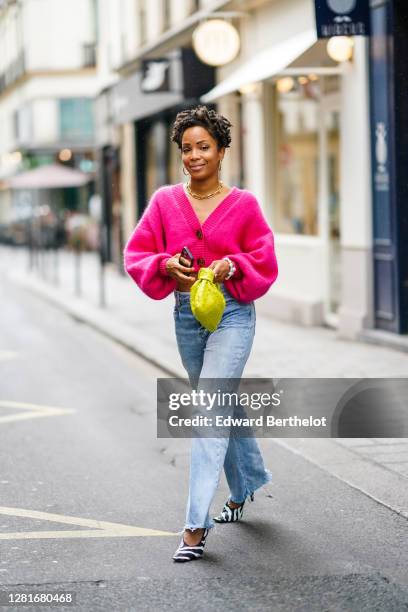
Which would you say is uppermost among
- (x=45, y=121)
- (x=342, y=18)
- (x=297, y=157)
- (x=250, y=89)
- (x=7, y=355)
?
(x=45, y=121)

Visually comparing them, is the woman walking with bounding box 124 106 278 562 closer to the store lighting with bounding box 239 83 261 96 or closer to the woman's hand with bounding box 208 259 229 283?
the woman's hand with bounding box 208 259 229 283

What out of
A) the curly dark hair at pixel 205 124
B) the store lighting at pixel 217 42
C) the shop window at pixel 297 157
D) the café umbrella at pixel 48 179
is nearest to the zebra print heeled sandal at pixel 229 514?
the curly dark hair at pixel 205 124

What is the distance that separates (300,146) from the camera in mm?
16984

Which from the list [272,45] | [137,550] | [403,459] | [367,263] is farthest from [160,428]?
[272,45]

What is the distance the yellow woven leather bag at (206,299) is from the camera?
17.8ft

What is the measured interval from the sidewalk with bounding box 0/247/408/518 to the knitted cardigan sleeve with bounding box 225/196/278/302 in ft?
4.79

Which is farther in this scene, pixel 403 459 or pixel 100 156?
pixel 100 156

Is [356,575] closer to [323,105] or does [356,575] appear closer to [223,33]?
[323,105]

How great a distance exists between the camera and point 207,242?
567 centimetres

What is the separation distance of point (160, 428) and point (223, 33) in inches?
384

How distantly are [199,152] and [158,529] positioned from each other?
1.77 meters

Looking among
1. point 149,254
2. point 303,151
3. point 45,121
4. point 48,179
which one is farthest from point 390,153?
point 45,121

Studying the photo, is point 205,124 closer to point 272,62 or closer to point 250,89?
point 272,62

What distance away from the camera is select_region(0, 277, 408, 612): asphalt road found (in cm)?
502
